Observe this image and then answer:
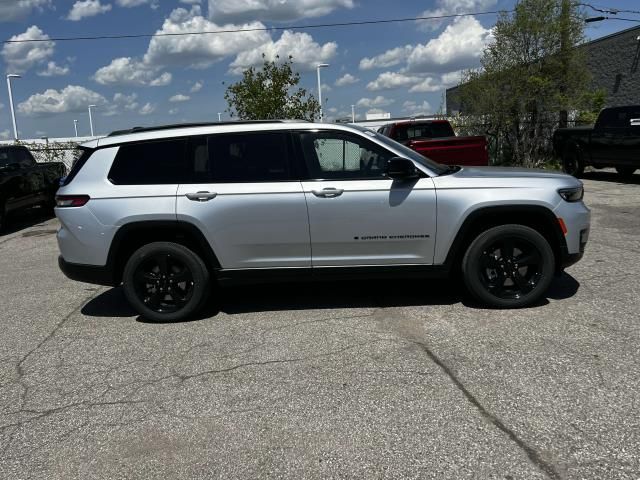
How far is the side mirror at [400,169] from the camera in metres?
4.89

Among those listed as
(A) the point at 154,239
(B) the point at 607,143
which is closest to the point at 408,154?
(A) the point at 154,239

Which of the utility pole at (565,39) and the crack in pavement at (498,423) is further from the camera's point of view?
the utility pole at (565,39)

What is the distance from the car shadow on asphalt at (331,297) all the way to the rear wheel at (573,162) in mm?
10299

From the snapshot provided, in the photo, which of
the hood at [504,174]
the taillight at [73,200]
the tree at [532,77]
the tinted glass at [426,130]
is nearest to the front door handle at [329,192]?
the hood at [504,174]

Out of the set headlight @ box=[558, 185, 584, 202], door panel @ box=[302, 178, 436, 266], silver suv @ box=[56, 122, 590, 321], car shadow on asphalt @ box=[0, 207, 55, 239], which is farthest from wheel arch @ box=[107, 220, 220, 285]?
car shadow on asphalt @ box=[0, 207, 55, 239]

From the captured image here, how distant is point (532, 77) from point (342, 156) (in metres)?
14.4

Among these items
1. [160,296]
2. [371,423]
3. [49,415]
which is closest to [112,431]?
[49,415]

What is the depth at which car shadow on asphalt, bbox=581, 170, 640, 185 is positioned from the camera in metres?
14.6

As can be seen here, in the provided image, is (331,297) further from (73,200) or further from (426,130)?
(426,130)

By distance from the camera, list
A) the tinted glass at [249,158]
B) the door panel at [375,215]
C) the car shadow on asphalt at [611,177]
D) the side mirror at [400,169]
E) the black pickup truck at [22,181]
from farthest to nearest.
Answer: the car shadow on asphalt at [611,177] → the black pickup truck at [22,181] → the tinted glass at [249,158] → the door panel at [375,215] → the side mirror at [400,169]

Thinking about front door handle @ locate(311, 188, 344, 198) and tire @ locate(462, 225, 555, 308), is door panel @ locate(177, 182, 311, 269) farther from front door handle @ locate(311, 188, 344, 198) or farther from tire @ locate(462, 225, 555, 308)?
tire @ locate(462, 225, 555, 308)

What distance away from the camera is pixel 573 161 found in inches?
619

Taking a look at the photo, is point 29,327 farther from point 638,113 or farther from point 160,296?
point 638,113

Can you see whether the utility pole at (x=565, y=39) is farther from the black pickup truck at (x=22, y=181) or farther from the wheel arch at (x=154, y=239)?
the wheel arch at (x=154, y=239)
